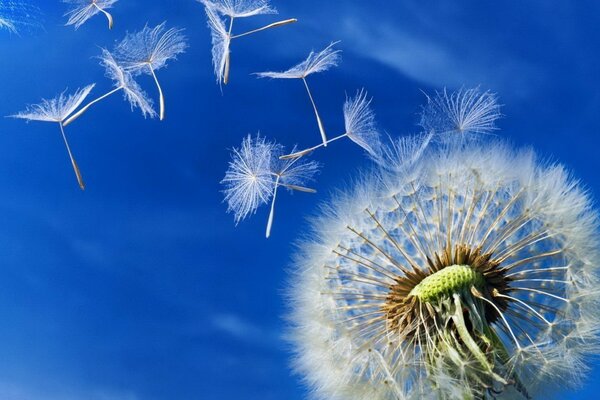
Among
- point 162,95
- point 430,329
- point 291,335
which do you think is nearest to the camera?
point 162,95

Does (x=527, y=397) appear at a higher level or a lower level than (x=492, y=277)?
lower

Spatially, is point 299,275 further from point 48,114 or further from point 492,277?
point 48,114

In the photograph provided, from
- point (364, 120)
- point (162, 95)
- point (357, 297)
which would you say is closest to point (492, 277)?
point (357, 297)

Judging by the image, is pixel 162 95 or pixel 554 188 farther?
pixel 554 188
